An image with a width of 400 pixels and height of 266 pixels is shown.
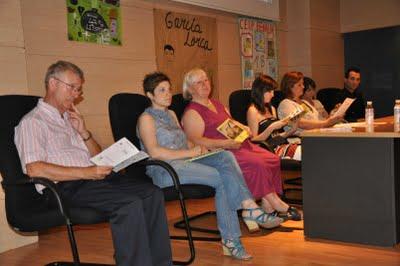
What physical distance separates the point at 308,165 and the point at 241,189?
0.47 meters

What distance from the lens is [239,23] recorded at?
5.46 meters

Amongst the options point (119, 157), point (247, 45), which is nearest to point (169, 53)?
point (247, 45)

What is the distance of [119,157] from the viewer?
8.03 ft

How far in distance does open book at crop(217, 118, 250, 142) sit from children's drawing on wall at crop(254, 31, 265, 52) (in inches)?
105

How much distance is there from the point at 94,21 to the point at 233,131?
1483 millimetres

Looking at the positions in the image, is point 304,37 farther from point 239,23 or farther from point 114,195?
point 114,195

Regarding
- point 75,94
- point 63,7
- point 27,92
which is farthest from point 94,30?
point 75,94

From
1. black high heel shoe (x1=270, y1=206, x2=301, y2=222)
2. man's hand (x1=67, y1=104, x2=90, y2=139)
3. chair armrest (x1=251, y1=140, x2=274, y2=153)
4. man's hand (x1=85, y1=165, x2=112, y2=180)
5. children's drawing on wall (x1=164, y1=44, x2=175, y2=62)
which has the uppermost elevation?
children's drawing on wall (x1=164, y1=44, x2=175, y2=62)

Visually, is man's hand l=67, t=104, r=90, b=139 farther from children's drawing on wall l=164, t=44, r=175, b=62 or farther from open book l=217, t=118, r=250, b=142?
children's drawing on wall l=164, t=44, r=175, b=62

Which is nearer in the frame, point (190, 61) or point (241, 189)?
point (241, 189)

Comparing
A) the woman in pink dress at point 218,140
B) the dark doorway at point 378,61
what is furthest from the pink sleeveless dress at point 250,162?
the dark doorway at point 378,61

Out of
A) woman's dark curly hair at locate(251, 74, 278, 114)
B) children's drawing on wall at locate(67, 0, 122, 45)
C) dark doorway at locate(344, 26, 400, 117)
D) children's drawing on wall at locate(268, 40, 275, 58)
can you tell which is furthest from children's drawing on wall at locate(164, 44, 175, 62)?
dark doorway at locate(344, 26, 400, 117)

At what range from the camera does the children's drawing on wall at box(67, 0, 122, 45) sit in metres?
3.76

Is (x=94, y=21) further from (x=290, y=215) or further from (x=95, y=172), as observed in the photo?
(x=290, y=215)
